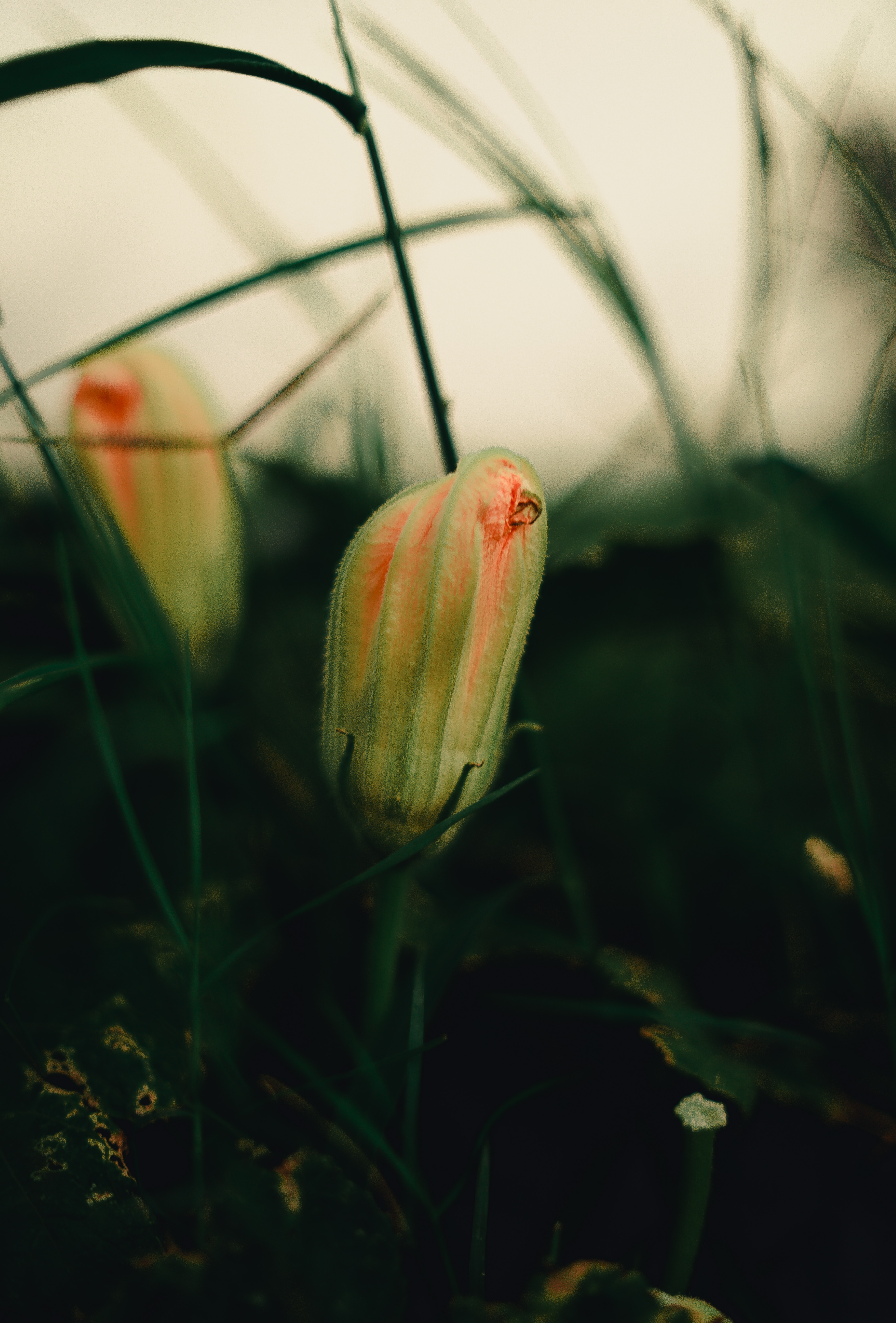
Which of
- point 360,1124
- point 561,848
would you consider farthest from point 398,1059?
point 561,848

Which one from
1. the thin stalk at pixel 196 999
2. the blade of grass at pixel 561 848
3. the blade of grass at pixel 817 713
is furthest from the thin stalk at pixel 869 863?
the thin stalk at pixel 196 999

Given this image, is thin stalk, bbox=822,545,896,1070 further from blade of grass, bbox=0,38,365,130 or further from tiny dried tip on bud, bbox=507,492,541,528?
blade of grass, bbox=0,38,365,130

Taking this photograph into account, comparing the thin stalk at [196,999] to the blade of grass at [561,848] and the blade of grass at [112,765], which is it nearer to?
the blade of grass at [112,765]

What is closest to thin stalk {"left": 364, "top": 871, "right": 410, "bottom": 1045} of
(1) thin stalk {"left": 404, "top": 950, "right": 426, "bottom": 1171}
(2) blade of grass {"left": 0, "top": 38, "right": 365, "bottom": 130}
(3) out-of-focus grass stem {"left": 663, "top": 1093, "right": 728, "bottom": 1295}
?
(1) thin stalk {"left": 404, "top": 950, "right": 426, "bottom": 1171}

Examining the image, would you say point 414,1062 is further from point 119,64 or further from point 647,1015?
point 119,64

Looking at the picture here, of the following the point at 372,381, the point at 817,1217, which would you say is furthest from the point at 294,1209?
the point at 372,381
